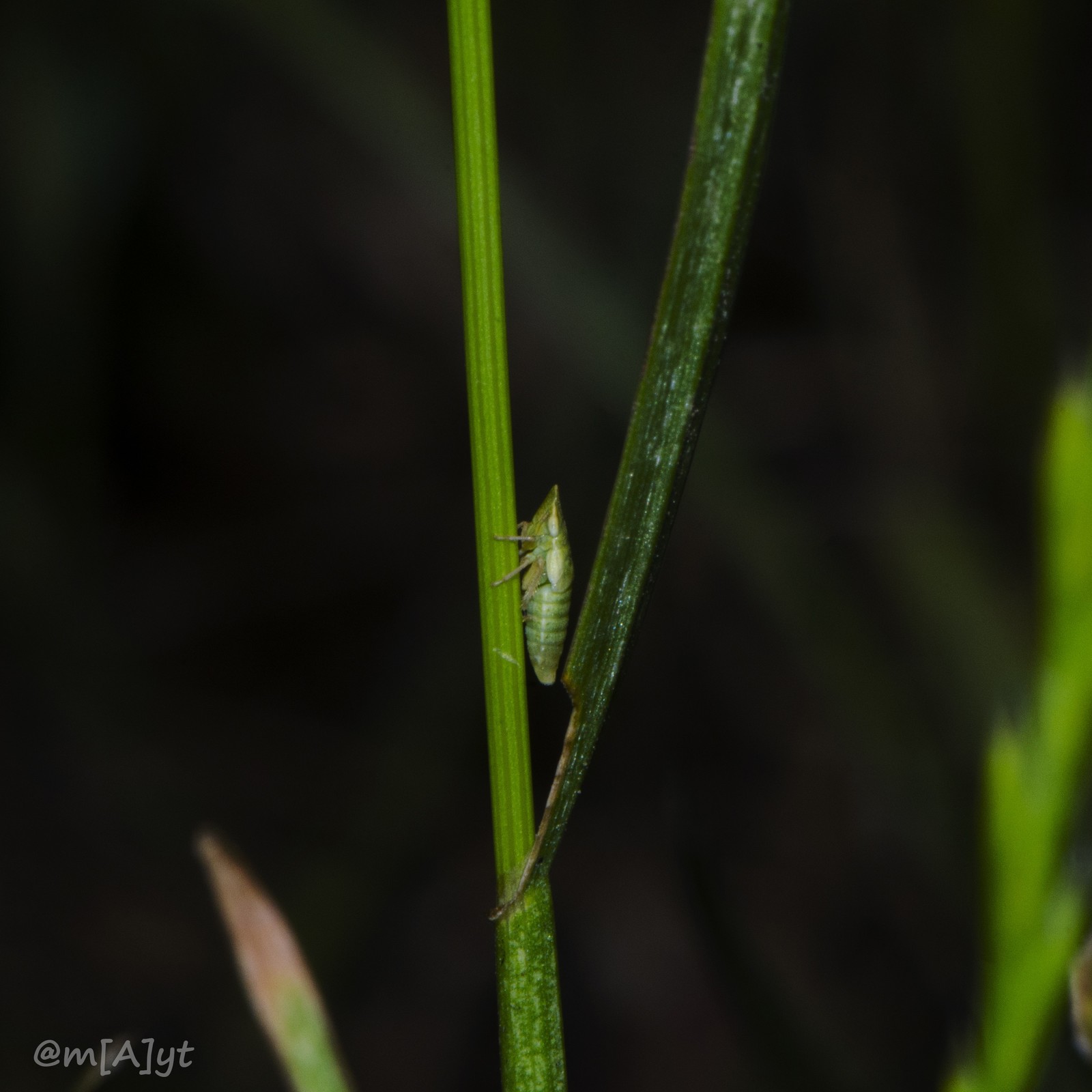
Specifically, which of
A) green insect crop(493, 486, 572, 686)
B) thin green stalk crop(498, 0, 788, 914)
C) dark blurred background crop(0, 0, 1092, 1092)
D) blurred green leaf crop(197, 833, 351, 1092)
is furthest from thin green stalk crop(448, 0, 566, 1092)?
dark blurred background crop(0, 0, 1092, 1092)

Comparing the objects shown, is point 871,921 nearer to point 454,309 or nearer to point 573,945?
point 573,945

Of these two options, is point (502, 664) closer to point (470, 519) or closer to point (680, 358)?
point (680, 358)

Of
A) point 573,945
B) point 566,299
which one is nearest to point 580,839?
point 573,945

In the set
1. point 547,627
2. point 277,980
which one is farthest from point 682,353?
point 547,627

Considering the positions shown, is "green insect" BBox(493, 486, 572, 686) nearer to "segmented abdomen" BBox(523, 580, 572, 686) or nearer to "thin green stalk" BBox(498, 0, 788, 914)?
"segmented abdomen" BBox(523, 580, 572, 686)

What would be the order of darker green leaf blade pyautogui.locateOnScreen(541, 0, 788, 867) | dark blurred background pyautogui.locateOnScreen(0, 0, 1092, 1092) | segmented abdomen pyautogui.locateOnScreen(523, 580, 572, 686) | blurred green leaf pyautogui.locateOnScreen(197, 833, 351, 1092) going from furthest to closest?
dark blurred background pyautogui.locateOnScreen(0, 0, 1092, 1092), segmented abdomen pyautogui.locateOnScreen(523, 580, 572, 686), blurred green leaf pyautogui.locateOnScreen(197, 833, 351, 1092), darker green leaf blade pyautogui.locateOnScreen(541, 0, 788, 867)

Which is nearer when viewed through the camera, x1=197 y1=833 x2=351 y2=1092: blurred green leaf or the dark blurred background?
x1=197 y1=833 x2=351 y2=1092: blurred green leaf

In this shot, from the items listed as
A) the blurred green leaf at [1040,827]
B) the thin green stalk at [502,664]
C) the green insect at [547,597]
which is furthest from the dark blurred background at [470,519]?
the thin green stalk at [502,664]
